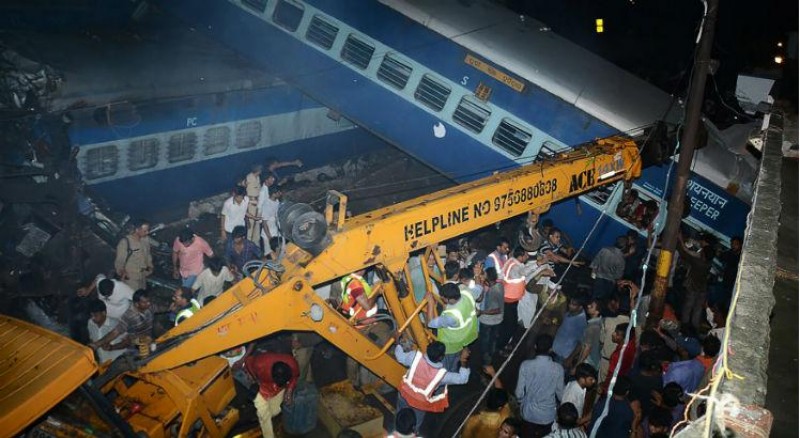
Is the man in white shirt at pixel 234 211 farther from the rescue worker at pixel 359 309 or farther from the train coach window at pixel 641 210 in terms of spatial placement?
the train coach window at pixel 641 210

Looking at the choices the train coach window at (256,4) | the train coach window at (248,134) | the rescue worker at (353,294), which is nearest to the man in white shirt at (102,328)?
the rescue worker at (353,294)

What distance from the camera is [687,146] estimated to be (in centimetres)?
732

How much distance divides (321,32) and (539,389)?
896 cm

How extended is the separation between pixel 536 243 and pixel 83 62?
354 inches

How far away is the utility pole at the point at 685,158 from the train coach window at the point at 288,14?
8.05 m

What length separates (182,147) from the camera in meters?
11.0

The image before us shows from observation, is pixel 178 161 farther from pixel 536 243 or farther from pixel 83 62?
pixel 536 243

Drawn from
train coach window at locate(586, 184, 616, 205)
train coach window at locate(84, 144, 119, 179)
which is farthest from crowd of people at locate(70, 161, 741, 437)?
train coach window at locate(84, 144, 119, 179)

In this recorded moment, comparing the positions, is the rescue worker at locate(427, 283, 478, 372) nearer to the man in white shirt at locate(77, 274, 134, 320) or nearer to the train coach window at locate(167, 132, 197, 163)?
the man in white shirt at locate(77, 274, 134, 320)

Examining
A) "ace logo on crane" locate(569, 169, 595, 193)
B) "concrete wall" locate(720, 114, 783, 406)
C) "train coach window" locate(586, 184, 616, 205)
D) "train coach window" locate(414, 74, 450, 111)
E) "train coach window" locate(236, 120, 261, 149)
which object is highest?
"concrete wall" locate(720, 114, 783, 406)

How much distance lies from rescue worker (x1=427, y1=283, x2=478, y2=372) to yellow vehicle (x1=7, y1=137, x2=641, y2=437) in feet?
0.75

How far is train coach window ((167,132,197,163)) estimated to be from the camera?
1075 centimetres

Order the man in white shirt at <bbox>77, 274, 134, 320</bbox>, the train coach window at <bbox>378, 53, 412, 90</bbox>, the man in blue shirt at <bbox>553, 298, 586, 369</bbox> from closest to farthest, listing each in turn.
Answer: the man in white shirt at <bbox>77, 274, 134, 320</bbox> → the man in blue shirt at <bbox>553, 298, 586, 369</bbox> → the train coach window at <bbox>378, 53, 412, 90</bbox>

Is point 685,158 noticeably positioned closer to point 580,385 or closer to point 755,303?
point 580,385
